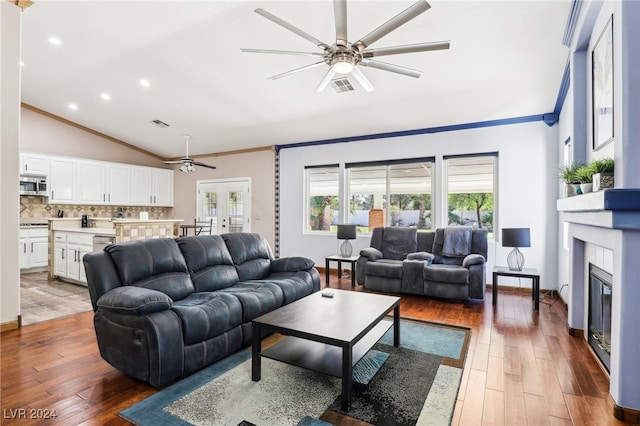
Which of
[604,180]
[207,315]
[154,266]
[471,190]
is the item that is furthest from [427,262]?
[154,266]

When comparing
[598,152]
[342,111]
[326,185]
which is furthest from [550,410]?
[326,185]

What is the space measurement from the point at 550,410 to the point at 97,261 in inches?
131

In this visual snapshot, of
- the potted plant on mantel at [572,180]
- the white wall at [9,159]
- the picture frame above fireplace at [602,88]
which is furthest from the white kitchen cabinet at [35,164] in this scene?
the picture frame above fireplace at [602,88]

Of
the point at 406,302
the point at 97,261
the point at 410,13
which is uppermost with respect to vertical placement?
the point at 410,13

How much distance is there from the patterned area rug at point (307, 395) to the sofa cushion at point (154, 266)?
0.79 metres

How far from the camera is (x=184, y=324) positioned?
7.83ft

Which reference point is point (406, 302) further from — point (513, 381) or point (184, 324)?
point (184, 324)

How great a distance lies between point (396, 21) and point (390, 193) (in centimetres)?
417

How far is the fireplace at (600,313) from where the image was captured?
2.56 meters

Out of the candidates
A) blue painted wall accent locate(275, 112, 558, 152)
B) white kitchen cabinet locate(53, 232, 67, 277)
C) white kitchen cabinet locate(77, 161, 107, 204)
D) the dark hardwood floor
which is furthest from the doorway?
the dark hardwood floor

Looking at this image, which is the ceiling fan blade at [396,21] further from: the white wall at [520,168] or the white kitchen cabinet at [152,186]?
the white kitchen cabinet at [152,186]

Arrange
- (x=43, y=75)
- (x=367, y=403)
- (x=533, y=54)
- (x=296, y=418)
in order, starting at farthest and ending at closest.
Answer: (x=43, y=75), (x=533, y=54), (x=367, y=403), (x=296, y=418)

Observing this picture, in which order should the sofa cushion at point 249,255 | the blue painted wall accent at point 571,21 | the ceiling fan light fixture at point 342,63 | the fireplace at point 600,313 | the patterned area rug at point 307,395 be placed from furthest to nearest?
1. the sofa cushion at point 249,255
2. the blue painted wall accent at point 571,21
3. the ceiling fan light fixture at point 342,63
4. the fireplace at point 600,313
5. the patterned area rug at point 307,395

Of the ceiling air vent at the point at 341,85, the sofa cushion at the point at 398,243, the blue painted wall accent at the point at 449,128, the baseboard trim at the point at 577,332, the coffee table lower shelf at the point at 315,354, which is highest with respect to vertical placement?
the ceiling air vent at the point at 341,85
